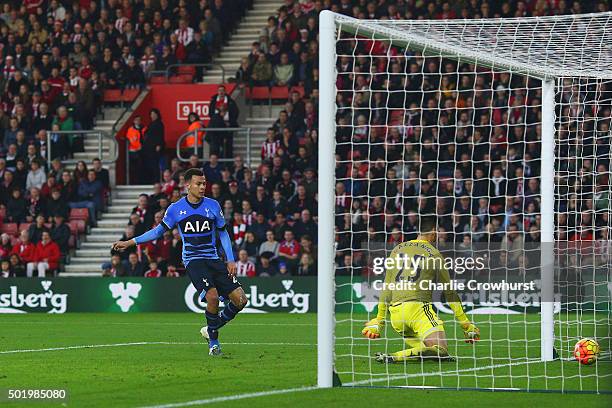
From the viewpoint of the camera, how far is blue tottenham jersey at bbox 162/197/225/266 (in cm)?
1302

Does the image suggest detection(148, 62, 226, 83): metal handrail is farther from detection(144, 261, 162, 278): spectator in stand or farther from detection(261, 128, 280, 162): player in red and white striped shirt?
detection(144, 261, 162, 278): spectator in stand

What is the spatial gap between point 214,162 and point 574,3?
26.5ft

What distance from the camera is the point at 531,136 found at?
23.2m

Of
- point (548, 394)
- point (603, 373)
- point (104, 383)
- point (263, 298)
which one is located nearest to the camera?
point (548, 394)

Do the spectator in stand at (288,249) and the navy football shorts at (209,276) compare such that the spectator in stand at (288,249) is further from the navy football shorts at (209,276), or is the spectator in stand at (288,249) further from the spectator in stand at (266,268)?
the navy football shorts at (209,276)

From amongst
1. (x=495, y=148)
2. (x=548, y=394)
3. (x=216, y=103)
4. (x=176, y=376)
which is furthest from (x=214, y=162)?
(x=548, y=394)

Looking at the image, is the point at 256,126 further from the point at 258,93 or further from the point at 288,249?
the point at 288,249

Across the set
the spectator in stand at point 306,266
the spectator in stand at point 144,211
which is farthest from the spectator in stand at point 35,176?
the spectator in stand at point 306,266

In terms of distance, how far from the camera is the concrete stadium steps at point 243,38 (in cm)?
3036

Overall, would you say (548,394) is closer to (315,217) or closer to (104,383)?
(104,383)

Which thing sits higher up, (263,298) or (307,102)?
(307,102)

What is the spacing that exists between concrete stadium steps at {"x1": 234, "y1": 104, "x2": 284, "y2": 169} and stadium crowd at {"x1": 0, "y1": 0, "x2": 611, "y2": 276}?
0.63m

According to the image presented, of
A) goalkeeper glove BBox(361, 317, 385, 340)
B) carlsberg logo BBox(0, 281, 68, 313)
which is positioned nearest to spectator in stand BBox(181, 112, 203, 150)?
carlsberg logo BBox(0, 281, 68, 313)

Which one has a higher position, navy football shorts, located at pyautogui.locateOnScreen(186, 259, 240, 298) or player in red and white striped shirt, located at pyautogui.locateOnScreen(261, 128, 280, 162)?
player in red and white striped shirt, located at pyautogui.locateOnScreen(261, 128, 280, 162)
